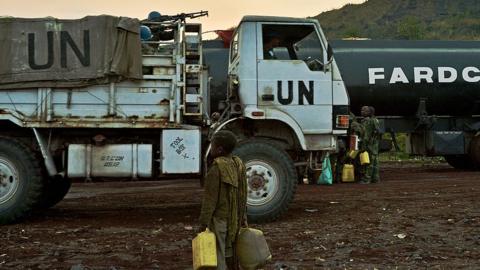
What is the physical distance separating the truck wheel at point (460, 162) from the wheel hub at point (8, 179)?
1169 cm

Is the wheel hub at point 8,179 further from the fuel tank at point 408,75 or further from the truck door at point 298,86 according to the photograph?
the fuel tank at point 408,75

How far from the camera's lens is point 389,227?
809 centimetres

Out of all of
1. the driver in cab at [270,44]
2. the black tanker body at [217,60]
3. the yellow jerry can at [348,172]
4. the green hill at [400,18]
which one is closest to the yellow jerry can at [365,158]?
the yellow jerry can at [348,172]

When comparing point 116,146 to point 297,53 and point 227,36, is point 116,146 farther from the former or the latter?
point 227,36

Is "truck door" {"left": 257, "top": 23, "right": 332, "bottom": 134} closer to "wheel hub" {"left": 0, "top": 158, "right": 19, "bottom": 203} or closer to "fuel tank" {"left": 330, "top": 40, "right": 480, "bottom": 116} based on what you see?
"wheel hub" {"left": 0, "top": 158, "right": 19, "bottom": 203}

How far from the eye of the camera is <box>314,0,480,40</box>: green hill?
52125 millimetres

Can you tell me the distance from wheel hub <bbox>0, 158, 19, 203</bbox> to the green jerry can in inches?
173

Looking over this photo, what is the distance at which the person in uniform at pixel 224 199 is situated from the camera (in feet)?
16.3

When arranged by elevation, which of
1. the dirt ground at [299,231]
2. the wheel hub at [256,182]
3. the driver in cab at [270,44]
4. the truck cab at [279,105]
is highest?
the driver in cab at [270,44]

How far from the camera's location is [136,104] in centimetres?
845

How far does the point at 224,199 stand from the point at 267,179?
3572 mm

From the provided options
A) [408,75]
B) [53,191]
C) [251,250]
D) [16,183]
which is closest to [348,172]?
[408,75]

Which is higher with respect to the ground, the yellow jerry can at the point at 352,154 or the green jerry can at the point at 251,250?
the yellow jerry can at the point at 352,154

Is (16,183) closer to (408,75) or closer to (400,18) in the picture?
(408,75)
